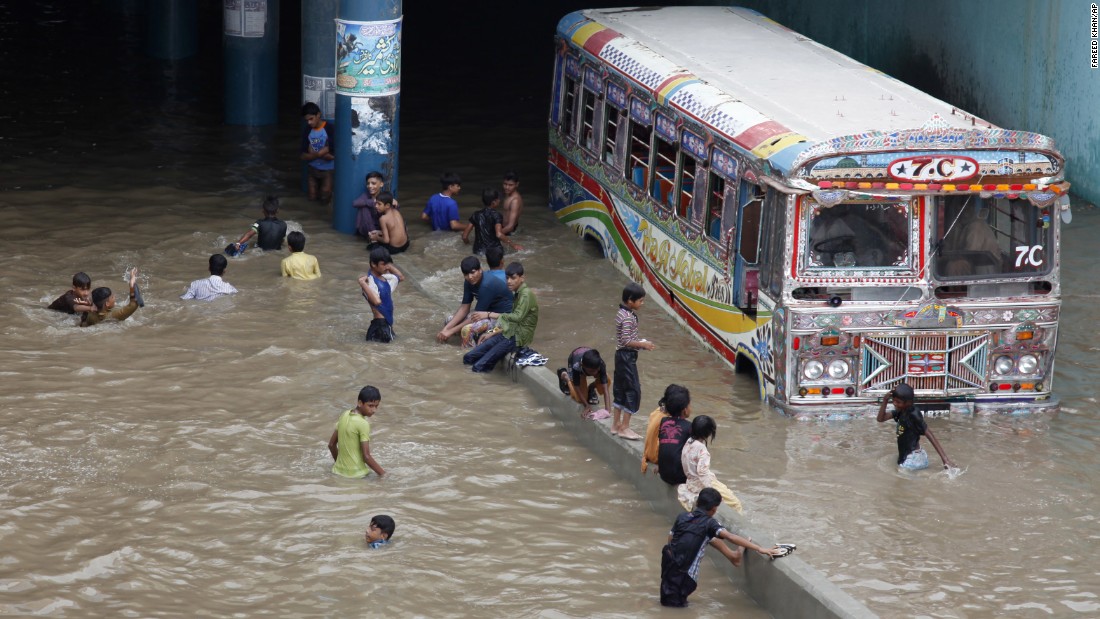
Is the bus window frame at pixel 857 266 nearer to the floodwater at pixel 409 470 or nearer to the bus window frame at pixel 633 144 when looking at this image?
the floodwater at pixel 409 470

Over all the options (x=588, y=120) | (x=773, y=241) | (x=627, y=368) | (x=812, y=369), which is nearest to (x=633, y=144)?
(x=588, y=120)

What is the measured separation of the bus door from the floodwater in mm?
882

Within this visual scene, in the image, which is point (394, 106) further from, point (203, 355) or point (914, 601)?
point (914, 601)

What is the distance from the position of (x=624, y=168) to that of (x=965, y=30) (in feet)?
A: 24.1

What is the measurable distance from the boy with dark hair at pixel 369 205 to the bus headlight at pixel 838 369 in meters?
6.94

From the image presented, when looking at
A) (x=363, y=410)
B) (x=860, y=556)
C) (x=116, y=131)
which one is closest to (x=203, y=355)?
(x=363, y=410)

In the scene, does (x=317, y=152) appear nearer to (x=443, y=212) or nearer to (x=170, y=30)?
(x=443, y=212)

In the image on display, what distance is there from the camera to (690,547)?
994cm

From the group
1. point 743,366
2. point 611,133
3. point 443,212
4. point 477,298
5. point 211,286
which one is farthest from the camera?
point 443,212

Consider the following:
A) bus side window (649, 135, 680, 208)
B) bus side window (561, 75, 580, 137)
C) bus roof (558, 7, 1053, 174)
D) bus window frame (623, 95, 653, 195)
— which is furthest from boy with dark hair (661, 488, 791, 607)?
bus side window (561, 75, 580, 137)

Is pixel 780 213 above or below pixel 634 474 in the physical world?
above

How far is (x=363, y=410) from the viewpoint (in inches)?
467

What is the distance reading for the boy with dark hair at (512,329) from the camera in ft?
46.9

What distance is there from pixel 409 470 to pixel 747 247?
12.5 feet
